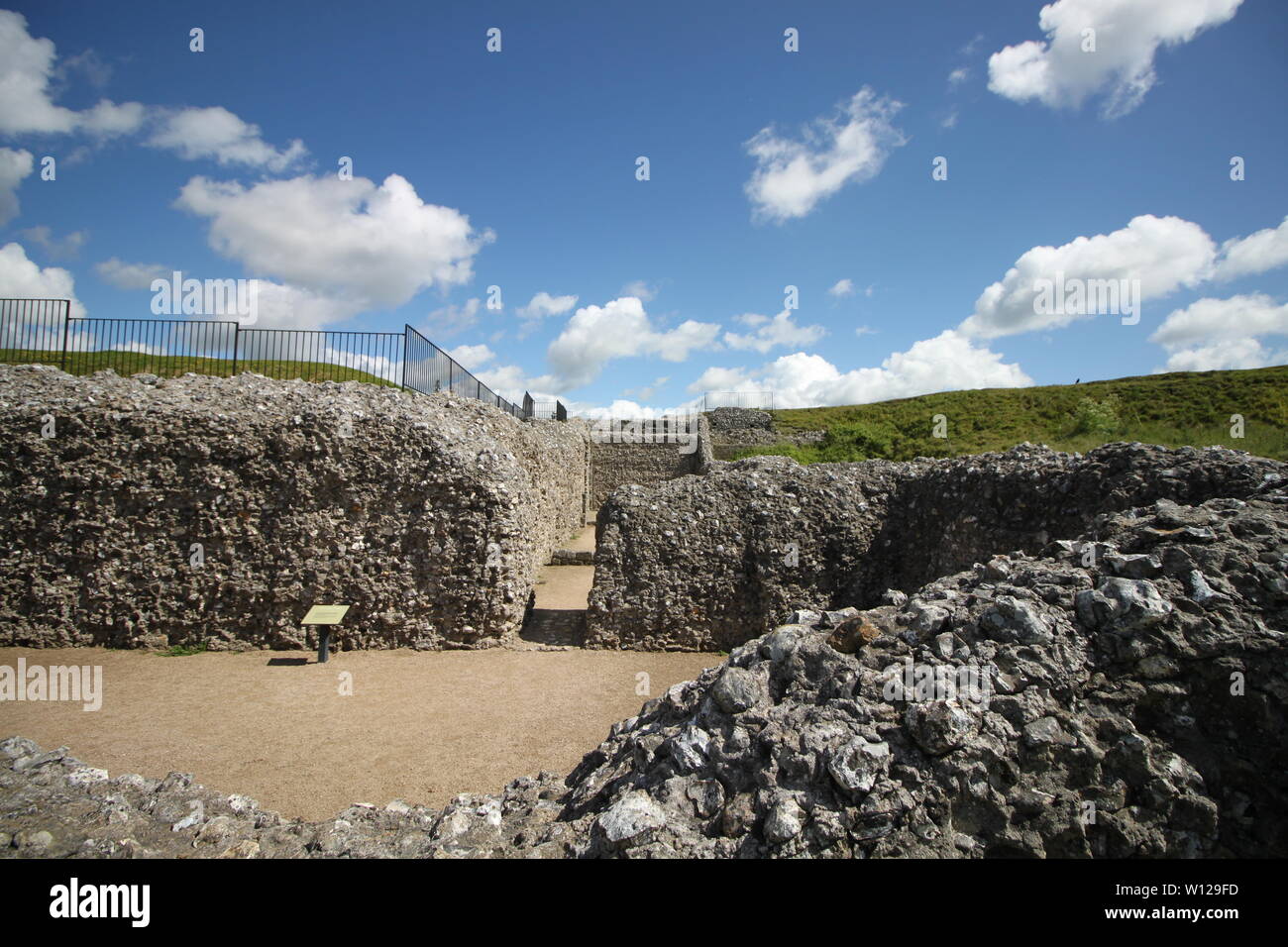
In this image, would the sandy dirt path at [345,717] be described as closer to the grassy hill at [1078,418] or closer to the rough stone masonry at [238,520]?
the rough stone masonry at [238,520]

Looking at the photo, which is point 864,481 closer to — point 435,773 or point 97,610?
point 435,773

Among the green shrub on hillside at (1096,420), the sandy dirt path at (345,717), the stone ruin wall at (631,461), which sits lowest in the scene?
the sandy dirt path at (345,717)

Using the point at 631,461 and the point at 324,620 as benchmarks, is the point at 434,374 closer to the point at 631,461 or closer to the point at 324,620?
the point at 324,620

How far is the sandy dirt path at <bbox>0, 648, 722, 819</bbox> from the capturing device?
554 centimetres

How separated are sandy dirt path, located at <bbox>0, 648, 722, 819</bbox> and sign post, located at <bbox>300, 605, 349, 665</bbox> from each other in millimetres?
250

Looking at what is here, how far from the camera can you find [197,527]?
358 inches

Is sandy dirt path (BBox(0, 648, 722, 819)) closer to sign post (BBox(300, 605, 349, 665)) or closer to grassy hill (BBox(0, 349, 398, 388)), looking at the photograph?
sign post (BBox(300, 605, 349, 665))

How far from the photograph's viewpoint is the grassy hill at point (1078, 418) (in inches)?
955

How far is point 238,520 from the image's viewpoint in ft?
30.1

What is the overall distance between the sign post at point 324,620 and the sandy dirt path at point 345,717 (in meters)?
0.25

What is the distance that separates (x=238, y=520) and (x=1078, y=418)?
3357 cm

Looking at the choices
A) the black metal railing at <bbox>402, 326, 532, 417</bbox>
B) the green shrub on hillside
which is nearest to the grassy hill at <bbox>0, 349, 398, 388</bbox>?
the black metal railing at <bbox>402, 326, 532, 417</bbox>

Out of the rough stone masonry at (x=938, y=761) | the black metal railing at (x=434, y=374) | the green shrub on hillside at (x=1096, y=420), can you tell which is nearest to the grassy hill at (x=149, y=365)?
the black metal railing at (x=434, y=374)
